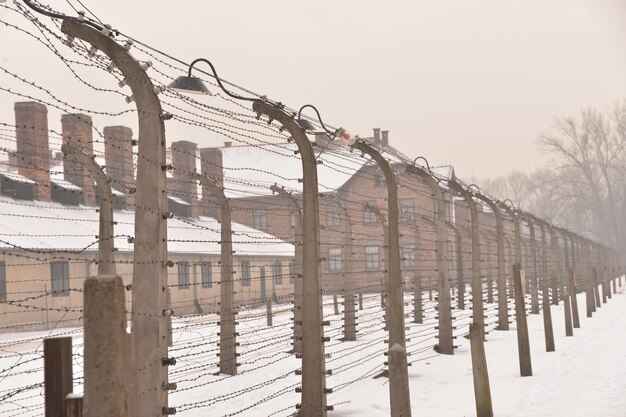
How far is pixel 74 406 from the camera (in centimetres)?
301

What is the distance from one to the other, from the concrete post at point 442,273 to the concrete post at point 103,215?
5.70 meters

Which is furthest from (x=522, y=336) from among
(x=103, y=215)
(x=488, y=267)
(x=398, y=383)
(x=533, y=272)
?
(x=533, y=272)

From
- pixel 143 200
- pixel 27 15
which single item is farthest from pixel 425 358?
pixel 27 15

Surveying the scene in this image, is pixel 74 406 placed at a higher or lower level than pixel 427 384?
higher

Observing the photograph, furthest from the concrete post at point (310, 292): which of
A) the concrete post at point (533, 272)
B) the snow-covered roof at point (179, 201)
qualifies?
the snow-covered roof at point (179, 201)

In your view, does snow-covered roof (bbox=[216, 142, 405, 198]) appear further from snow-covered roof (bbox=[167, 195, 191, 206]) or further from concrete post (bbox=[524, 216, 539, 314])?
concrete post (bbox=[524, 216, 539, 314])

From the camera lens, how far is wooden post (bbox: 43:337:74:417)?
10.0ft

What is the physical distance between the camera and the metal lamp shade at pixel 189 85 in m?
6.41

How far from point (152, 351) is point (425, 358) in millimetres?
8738

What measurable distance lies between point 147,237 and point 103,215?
383cm

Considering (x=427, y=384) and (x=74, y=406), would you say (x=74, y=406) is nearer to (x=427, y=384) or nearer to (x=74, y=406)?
(x=74, y=406)

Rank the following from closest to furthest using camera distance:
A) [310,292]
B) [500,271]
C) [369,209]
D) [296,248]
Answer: [310,292] → [296,248] → [500,271] → [369,209]

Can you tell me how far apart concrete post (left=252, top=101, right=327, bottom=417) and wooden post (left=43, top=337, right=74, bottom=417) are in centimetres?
518

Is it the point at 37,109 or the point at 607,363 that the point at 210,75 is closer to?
the point at 607,363
